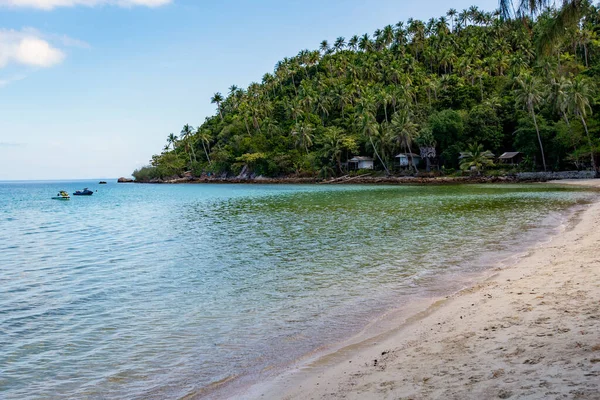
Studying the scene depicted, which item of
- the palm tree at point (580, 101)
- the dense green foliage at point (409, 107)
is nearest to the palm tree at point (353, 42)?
the dense green foliage at point (409, 107)

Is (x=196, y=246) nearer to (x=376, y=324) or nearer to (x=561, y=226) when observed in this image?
(x=376, y=324)

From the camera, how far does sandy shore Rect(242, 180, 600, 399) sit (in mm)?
A: 4852

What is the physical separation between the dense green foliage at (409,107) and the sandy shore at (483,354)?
142ft

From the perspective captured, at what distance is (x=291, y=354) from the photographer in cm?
795

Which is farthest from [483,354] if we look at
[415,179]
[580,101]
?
[415,179]

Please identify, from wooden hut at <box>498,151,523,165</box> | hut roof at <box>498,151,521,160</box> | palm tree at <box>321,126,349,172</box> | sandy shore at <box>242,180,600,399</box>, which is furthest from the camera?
palm tree at <box>321,126,349,172</box>

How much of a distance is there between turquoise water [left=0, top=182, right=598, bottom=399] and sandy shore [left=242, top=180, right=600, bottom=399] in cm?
131

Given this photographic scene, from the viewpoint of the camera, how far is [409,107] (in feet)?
310

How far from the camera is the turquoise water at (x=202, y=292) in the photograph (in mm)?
7637

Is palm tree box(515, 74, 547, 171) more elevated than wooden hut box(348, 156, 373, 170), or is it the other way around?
palm tree box(515, 74, 547, 171)

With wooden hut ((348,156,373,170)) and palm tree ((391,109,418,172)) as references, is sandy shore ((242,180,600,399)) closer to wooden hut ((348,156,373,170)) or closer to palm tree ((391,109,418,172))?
palm tree ((391,109,418,172))

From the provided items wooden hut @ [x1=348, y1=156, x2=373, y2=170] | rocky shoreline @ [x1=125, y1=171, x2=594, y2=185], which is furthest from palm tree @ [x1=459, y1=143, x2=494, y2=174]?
wooden hut @ [x1=348, y1=156, x2=373, y2=170]

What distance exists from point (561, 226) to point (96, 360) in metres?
21.5

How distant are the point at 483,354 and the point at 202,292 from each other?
28.2 feet
